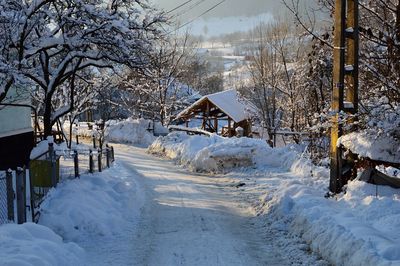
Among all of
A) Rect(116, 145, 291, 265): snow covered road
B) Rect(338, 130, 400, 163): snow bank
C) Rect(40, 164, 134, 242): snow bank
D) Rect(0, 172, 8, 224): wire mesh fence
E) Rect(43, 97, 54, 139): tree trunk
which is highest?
Rect(43, 97, 54, 139): tree trunk

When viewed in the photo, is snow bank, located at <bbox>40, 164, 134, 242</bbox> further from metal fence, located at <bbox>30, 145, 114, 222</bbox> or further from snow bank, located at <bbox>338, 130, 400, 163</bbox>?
snow bank, located at <bbox>338, 130, 400, 163</bbox>

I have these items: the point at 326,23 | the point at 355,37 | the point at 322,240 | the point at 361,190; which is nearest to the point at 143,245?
the point at 322,240

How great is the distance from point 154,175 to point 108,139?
25029 millimetres

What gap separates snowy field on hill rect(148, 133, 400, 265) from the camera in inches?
280

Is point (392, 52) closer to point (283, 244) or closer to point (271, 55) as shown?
point (283, 244)

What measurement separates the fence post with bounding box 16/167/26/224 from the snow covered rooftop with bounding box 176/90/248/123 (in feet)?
100

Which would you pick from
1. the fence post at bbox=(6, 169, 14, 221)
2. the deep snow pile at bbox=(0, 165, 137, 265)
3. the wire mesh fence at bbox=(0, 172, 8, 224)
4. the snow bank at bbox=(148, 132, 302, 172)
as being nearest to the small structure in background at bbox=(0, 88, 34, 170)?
the deep snow pile at bbox=(0, 165, 137, 265)

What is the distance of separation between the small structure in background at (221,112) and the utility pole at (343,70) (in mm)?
25971

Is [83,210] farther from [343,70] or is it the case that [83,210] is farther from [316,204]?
[343,70]

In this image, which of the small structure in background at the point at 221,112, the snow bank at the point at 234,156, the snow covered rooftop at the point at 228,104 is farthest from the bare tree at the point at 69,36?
the snow covered rooftop at the point at 228,104

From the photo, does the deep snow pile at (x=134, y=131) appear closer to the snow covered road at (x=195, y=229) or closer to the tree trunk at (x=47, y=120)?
the tree trunk at (x=47, y=120)

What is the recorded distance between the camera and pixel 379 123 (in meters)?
8.69

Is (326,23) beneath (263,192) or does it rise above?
above

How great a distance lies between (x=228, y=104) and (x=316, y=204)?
100ft
